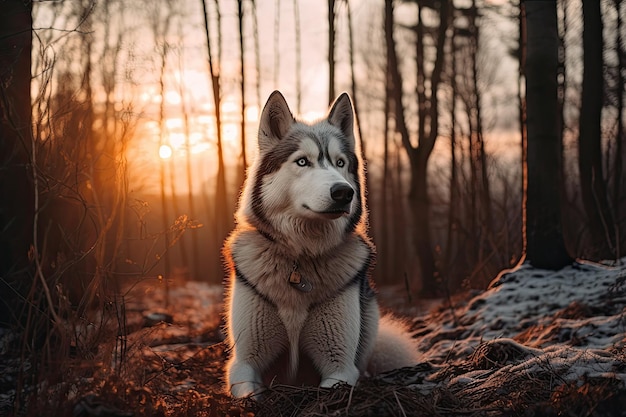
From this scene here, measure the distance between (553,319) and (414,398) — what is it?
11.7 feet

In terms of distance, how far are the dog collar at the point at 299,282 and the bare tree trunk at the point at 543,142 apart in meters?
4.79

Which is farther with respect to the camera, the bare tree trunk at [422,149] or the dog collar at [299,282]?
the bare tree trunk at [422,149]

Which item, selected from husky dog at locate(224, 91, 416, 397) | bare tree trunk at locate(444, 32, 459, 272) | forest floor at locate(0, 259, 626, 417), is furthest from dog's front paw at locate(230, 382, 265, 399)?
bare tree trunk at locate(444, 32, 459, 272)

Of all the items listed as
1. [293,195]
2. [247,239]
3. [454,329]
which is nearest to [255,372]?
[247,239]

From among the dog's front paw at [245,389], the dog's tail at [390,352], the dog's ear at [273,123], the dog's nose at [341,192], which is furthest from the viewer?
the dog's tail at [390,352]

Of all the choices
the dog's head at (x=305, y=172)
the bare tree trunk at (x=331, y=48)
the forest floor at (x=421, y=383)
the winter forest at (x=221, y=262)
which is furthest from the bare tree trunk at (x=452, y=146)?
the dog's head at (x=305, y=172)

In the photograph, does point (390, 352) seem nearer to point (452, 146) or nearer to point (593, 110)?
point (593, 110)

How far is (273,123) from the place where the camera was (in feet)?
14.1

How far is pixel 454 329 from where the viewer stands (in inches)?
265

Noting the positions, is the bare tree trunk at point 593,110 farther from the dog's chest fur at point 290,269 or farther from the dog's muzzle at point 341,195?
the dog's muzzle at point 341,195

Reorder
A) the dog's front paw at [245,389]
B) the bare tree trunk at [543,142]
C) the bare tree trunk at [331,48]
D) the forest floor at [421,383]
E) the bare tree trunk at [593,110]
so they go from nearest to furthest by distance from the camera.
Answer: the forest floor at [421,383] → the dog's front paw at [245,389] → the bare tree trunk at [543,142] → the bare tree trunk at [593,110] → the bare tree trunk at [331,48]

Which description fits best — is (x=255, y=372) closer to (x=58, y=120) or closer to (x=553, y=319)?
(x=58, y=120)

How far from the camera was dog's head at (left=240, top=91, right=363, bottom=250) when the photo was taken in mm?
3658

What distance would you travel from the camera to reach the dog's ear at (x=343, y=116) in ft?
14.5
